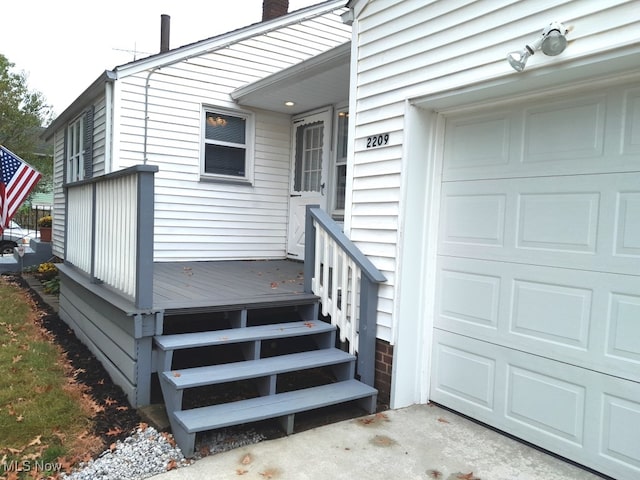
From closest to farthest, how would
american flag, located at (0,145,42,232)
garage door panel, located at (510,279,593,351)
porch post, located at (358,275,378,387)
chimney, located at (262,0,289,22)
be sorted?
garage door panel, located at (510,279,593,351) < porch post, located at (358,275,378,387) < american flag, located at (0,145,42,232) < chimney, located at (262,0,289,22)

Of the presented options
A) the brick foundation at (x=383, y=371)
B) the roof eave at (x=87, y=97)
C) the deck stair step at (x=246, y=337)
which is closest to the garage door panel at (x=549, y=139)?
the brick foundation at (x=383, y=371)

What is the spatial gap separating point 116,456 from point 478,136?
Answer: 10.5 feet

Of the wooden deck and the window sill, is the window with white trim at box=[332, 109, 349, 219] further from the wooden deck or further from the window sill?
the window sill

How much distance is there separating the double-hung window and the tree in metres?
14.4

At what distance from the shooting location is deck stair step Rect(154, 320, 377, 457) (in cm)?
292

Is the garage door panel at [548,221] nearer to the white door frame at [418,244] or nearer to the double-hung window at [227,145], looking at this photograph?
the white door frame at [418,244]

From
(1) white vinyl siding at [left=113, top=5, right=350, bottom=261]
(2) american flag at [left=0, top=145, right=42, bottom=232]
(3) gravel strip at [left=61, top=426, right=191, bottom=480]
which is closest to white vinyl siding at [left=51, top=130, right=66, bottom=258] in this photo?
(2) american flag at [left=0, top=145, right=42, bottom=232]

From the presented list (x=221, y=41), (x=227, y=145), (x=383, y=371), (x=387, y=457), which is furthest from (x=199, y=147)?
(x=387, y=457)

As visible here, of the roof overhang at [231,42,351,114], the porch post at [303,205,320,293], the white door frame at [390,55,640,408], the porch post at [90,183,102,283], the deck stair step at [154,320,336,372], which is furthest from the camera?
the roof overhang at [231,42,351,114]

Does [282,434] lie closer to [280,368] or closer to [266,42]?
[280,368]

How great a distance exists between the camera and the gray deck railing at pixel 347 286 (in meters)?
3.74

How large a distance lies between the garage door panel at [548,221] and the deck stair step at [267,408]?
1.29m

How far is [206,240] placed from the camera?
7336 millimetres

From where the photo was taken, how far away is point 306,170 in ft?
24.9
